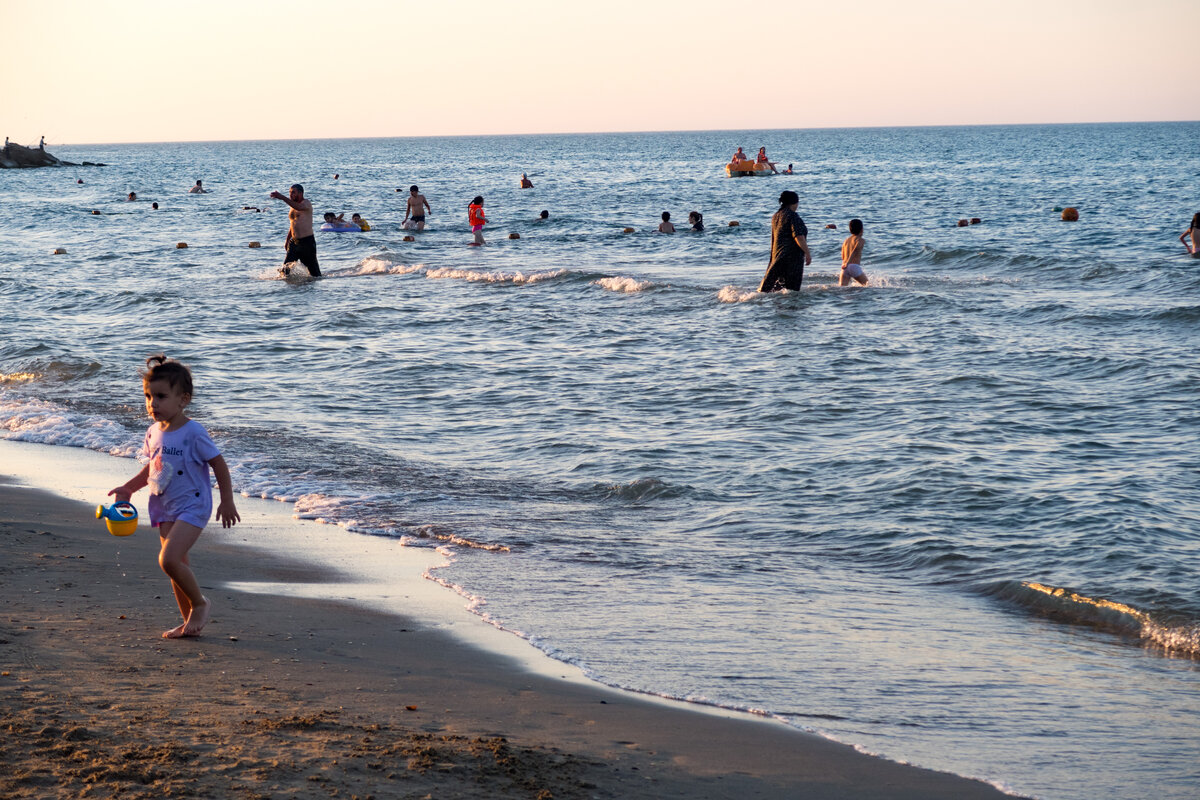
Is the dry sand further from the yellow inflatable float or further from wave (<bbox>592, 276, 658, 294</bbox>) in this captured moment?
the yellow inflatable float

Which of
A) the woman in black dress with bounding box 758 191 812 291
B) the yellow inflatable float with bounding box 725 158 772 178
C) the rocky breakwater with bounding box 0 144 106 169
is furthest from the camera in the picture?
the rocky breakwater with bounding box 0 144 106 169

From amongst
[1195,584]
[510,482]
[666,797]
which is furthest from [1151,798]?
[510,482]

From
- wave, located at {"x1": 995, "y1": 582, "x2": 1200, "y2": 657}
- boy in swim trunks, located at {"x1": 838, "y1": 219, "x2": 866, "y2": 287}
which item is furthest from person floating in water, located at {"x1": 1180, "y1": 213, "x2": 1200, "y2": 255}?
wave, located at {"x1": 995, "y1": 582, "x2": 1200, "y2": 657}

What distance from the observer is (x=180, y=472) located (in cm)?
488

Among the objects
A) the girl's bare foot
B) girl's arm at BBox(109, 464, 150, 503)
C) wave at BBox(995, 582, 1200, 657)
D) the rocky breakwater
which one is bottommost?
wave at BBox(995, 582, 1200, 657)

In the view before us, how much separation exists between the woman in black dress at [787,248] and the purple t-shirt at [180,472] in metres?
12.9

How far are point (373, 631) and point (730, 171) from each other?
57.8 m

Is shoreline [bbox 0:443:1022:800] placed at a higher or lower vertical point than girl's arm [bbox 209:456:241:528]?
lower

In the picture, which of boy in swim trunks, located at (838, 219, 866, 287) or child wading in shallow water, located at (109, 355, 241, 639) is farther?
boy in swim trunks, located at (838, 219, 866, 287)

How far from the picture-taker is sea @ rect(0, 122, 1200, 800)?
196 inches

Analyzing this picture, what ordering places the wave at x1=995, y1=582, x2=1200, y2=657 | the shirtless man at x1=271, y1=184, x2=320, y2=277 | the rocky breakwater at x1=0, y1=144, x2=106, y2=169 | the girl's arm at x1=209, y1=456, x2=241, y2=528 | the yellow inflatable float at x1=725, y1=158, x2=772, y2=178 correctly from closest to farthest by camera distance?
the girl's arm at x1=209, y1=456, x2=241, y2=528, the wave at x1=995, y1=582, x2=1200, y2=657, the shirtless man at x1=271, y1=184, x2=320, y2=277, the yellow inflatable float at x1=725, y1=158, x2=772, y2=178, the rocky breakwater at x1=0, y1=144, x2=106, y2=169

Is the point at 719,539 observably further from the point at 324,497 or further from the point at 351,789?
the point at 351,789

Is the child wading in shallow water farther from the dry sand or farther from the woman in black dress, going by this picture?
the woman in black dress

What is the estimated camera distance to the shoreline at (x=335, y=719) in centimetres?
336
